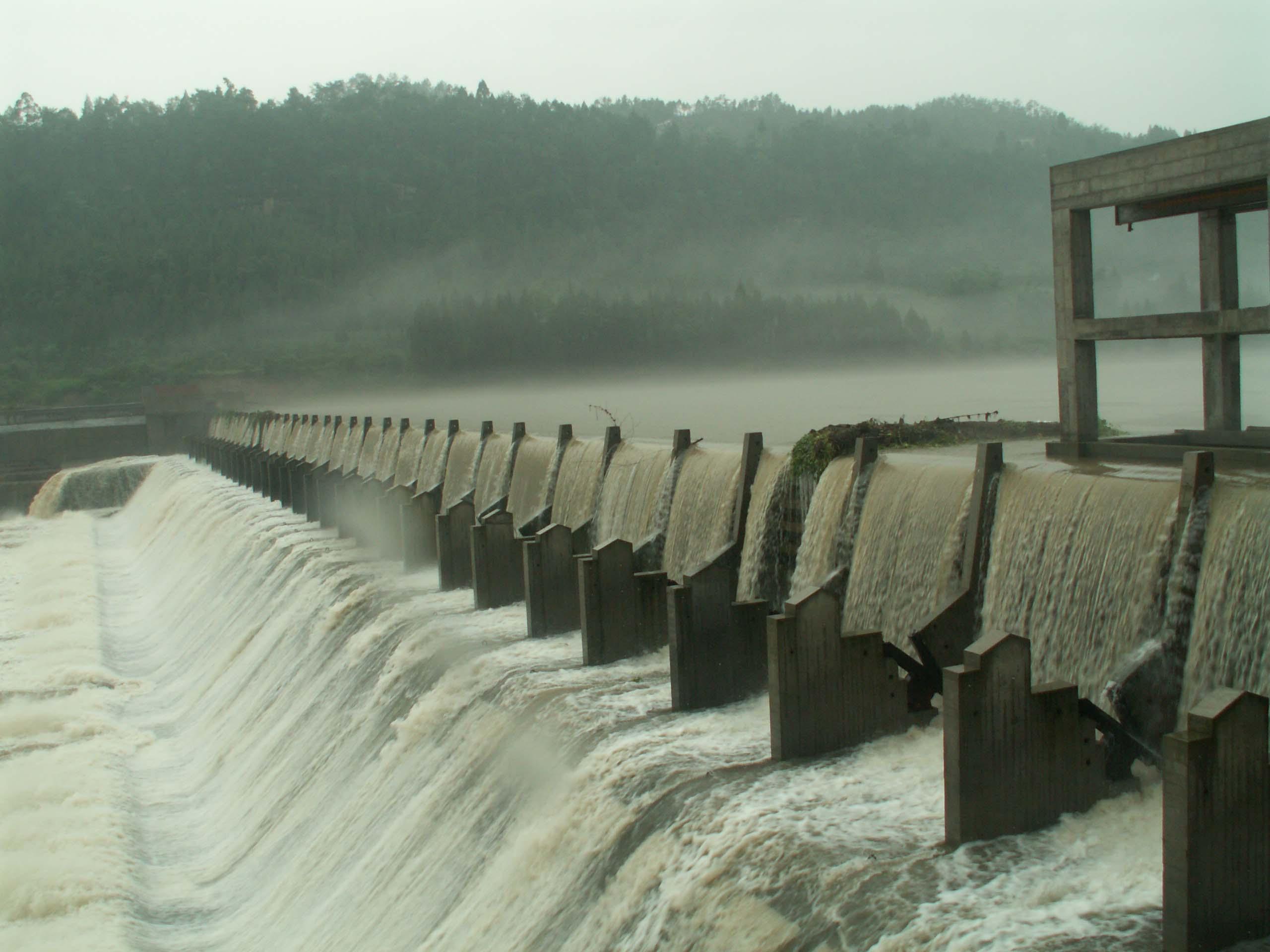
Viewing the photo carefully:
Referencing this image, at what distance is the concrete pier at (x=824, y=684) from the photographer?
7.82m

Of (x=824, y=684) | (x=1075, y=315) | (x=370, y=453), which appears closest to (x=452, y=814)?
(x=824, y=684)

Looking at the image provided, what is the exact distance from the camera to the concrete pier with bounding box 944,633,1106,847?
6.32m

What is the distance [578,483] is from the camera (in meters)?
16.3

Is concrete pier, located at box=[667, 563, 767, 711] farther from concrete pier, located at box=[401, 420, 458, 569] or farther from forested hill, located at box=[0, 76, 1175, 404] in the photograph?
forested hill, located at box=[0, 76, 1175, 404]

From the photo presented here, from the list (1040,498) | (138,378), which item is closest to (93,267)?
(138,378)

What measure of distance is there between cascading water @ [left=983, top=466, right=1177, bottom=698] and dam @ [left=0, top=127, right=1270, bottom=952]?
23 millimetres

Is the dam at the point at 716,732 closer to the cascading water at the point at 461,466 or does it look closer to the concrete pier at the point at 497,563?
the concrete pier at the point at 497,563

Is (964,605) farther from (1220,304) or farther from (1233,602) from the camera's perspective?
(1220,304)

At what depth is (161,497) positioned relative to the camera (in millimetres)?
36469

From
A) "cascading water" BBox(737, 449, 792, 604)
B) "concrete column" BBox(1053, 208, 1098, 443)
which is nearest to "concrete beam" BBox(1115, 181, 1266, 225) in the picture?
"concrete column" BBox(1053, 208, 1098, 443)

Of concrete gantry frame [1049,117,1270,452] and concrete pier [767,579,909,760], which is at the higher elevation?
concrete gantry frame [1049,117,1270,452]

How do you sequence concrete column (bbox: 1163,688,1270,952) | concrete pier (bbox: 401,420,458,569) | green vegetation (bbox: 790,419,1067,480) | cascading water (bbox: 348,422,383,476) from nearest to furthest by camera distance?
concrete column (bbox: 1163,688,1270,952), green vegetation (bbox: 790,419,1067,480), concrete pier (bbox: 401,420,458,569), cascading water (bbox: 348,422,383,476)

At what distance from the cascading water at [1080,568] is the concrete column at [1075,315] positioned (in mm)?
4292

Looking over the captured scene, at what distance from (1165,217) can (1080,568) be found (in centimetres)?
744
